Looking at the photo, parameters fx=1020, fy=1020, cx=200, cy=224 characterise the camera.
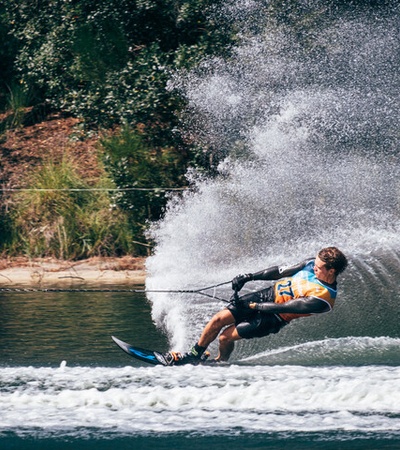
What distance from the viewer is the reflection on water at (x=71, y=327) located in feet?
32.1

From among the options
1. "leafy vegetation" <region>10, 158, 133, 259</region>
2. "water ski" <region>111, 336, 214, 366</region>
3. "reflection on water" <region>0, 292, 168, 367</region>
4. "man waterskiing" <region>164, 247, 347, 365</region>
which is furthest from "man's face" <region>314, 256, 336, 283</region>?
"leafy vegetation" <region>10, 158, 133, 259</region>

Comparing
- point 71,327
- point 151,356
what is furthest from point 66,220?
point 151,356

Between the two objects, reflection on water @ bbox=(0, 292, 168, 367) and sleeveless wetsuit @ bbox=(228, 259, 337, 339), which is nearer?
sleeveless wetsuit @ bbox=(228, 259, 337, 339)

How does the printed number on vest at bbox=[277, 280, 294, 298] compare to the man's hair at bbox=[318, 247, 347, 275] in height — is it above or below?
below

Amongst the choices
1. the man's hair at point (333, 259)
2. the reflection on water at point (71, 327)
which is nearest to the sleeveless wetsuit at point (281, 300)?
the man's hair at point (333, 259)

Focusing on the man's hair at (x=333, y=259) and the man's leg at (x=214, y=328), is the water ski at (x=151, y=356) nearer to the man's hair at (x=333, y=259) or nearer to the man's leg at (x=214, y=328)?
the man's leg at (x=214, y=328)

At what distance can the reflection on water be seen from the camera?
9781mm

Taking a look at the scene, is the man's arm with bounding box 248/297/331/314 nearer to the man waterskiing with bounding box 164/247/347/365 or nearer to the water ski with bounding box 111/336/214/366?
the man waterskiing with bounding box 164/247/347/365

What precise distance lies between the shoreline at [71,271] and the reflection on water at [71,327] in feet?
3.26

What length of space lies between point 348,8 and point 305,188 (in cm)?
306

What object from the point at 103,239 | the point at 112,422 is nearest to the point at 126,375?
the point at 112,422

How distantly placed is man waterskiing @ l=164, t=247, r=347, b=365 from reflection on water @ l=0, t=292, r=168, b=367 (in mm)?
901

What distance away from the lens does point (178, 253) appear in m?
12.3

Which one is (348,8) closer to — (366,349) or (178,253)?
(178,253)
